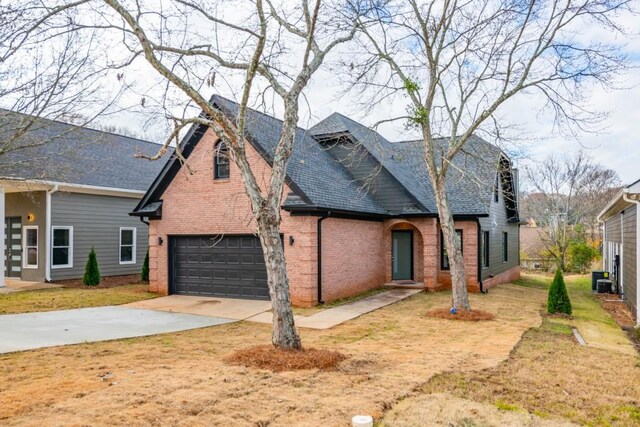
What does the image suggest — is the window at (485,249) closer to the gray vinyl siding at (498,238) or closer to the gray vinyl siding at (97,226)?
the gray vinyl siding at (498,238)

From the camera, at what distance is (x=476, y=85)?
12375 mm

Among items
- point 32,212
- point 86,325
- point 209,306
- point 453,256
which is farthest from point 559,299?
point 32,212

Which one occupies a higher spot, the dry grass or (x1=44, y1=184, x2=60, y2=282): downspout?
(x1=44, y1=184, x2=60, y2=282): downspout

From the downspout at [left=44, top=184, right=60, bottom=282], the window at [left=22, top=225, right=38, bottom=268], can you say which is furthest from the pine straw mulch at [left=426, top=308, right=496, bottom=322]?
the window at [left=22, top=225, right=38, bottom=268]

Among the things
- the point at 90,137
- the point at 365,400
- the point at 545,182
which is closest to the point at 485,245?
the point at 365,400

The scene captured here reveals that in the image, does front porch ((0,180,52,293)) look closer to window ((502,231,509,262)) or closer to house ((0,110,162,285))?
house ((0,110,162,285))

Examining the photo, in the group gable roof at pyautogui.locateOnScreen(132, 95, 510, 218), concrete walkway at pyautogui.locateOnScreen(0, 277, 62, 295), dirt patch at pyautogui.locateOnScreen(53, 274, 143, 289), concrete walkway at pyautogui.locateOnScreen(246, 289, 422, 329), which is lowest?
concrete walkway at pyautogui.locateOnScreen(246, 289, 422, 329)

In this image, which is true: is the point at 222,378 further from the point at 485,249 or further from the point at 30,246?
the point at 30,246

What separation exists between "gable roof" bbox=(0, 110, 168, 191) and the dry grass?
8196mm

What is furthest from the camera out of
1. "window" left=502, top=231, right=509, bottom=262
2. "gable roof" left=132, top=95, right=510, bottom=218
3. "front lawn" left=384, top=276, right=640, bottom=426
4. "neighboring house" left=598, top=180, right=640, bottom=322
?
"window" left=502, top=231, right=509, bottom=262

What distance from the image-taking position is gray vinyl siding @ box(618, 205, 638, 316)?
12.6 m

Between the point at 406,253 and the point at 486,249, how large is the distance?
11.1ft

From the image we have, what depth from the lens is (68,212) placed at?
18.4 metres

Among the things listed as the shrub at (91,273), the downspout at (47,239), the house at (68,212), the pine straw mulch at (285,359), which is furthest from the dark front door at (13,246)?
the pine straw mulch at (285,359)
